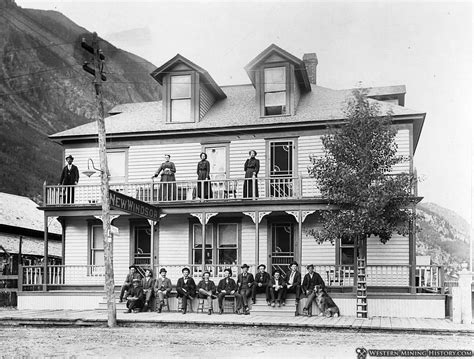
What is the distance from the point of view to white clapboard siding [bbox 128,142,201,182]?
Answer: 2502cm

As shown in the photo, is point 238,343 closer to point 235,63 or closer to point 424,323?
point 424,323

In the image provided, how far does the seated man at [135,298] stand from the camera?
20641 millimetres

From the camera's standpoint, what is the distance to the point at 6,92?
219 ft

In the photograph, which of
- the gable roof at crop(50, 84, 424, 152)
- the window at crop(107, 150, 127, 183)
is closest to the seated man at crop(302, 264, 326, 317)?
the gable roof at crop(50, 84, 424, 152)

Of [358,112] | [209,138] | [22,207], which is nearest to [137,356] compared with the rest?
[358,112]

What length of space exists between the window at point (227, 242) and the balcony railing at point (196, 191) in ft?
4.14

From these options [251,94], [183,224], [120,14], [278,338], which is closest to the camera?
[278,338]

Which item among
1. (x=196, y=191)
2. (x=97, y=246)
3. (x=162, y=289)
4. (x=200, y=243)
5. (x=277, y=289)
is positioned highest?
(x=196, y=191)

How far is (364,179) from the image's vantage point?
1866 cm

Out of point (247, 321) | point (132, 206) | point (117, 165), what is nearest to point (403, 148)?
point (247, 321)

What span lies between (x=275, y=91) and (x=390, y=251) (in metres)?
7.51

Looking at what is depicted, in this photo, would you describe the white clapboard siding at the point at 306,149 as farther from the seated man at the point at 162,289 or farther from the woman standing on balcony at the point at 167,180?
the seated man at the point at 162,289

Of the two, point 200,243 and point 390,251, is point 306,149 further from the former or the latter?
point 200,243

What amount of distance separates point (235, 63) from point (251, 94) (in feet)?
6.52
